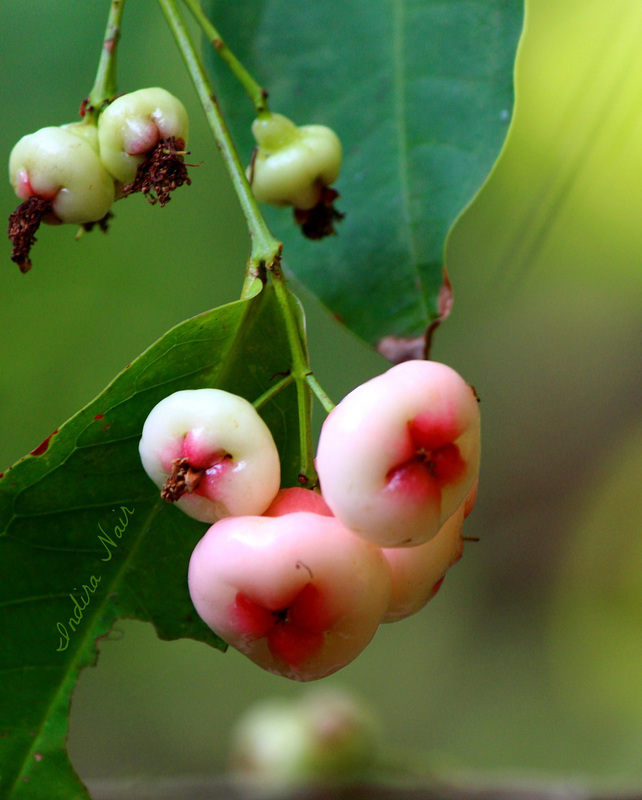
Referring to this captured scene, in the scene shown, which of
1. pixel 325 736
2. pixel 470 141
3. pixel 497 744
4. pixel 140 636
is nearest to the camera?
pixel 470 141

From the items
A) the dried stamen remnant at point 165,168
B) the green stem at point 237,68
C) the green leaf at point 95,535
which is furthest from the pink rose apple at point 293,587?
the green stem at point 237,68

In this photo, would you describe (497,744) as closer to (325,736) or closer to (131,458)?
(325,736)

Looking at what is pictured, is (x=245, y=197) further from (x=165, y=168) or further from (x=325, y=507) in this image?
(x=325, y=507)

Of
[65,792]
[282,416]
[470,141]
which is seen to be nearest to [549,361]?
[470,141]

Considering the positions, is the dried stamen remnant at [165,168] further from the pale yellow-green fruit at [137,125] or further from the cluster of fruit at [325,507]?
the cluster of fruit at [325,507]

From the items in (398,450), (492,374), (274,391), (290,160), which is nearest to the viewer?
(398,450)

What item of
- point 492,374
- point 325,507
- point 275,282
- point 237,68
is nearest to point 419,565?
point 325,507

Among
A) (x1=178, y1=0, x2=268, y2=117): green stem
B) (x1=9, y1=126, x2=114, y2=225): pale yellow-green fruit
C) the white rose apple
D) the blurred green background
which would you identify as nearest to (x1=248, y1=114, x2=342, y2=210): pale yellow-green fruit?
(x1=178, y1=0, x2=268, y2=117): green stem
